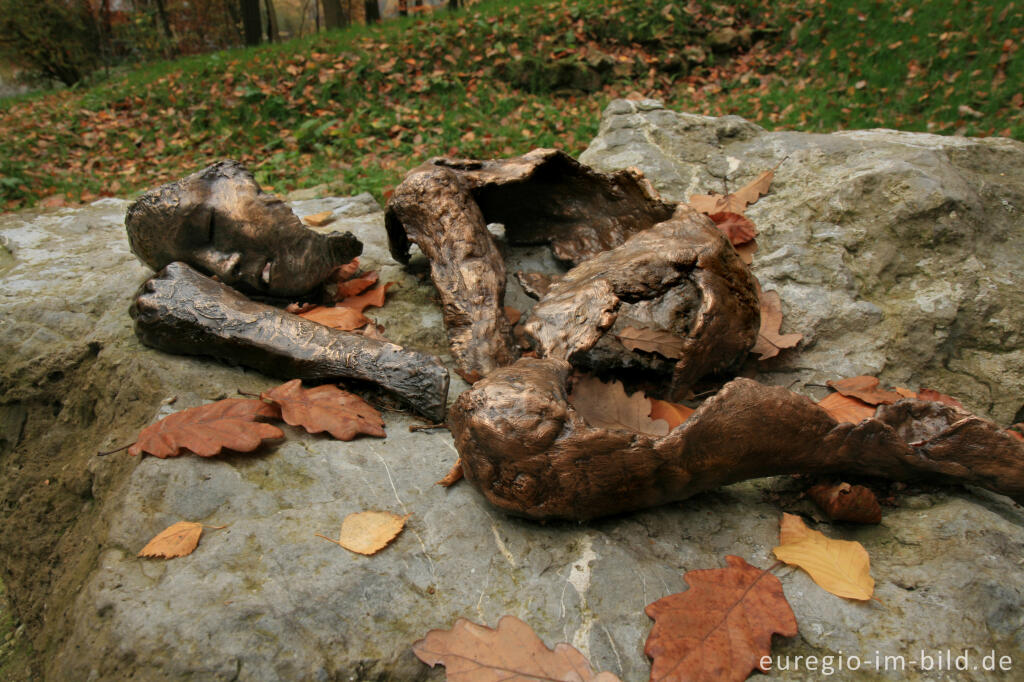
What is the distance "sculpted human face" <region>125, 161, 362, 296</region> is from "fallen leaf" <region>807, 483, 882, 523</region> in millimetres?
2335

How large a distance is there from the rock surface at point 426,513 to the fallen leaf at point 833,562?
0.13 feet

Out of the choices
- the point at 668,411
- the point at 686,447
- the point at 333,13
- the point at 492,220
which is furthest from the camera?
the point at 333,13

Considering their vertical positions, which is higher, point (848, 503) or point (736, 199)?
point (736, 199)

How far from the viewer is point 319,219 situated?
445 centimetres

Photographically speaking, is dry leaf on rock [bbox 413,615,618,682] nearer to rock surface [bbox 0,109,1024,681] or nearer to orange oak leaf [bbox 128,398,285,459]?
rock surface [bbox 0,109,1024,681]

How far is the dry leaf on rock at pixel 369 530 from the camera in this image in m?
2.04

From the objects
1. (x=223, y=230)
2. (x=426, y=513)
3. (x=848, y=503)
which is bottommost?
(x=426, y=513)

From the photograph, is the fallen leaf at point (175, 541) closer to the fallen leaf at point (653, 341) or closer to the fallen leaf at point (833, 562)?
the fallen leaf at point (653, 341)

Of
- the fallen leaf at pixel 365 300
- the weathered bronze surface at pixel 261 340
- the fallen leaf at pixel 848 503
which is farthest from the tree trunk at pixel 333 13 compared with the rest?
the fallen leaf at pixel 848 503

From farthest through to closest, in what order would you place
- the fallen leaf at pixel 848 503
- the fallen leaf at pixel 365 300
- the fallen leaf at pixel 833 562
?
the fallen leaf at pixel 365 300, the fallen leaf at pixel 848 503, the fallen leaf at pixel 833 562

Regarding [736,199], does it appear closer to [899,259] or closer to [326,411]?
[899,259]

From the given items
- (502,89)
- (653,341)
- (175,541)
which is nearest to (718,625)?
(653,341)

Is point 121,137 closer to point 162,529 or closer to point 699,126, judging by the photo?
point 699,126

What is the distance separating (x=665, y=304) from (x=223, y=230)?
185cm
